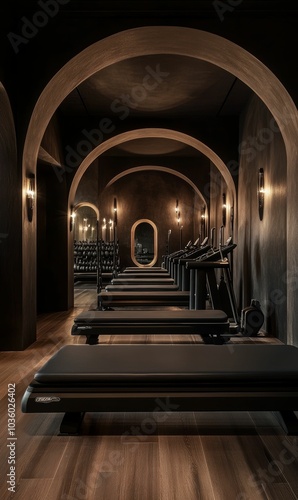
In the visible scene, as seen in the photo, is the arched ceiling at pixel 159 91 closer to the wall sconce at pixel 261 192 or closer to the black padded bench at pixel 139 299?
the wall sconce at pixel 261 192

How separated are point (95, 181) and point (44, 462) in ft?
41.8

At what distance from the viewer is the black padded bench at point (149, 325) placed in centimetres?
504

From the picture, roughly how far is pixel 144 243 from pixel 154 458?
50.1 ft

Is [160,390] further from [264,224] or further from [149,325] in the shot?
[264,224]

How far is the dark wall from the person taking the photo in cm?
594

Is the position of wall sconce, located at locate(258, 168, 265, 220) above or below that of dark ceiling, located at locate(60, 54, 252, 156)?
below

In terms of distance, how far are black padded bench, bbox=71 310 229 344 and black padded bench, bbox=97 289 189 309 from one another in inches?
69.5

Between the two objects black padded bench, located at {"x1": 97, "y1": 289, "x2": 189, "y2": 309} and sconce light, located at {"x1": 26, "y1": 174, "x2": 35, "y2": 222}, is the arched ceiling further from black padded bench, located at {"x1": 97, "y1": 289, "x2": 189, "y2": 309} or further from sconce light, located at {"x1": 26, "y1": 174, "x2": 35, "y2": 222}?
black padded bench, located at {"x1": 97, "y1": 289, "x2": 189, "y2": 309}

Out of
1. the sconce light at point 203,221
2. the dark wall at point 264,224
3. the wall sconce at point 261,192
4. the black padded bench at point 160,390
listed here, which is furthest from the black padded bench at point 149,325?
the sconce light at point 203,221

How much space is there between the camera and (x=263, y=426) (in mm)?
3111

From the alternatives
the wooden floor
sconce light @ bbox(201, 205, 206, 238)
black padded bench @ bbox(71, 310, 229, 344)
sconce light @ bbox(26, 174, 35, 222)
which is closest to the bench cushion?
the wooden floor

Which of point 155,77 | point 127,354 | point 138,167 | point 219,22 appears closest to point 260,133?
point 155,77

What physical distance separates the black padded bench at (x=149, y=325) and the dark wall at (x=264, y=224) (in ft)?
3.63

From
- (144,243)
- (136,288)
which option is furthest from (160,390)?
(144,243)
